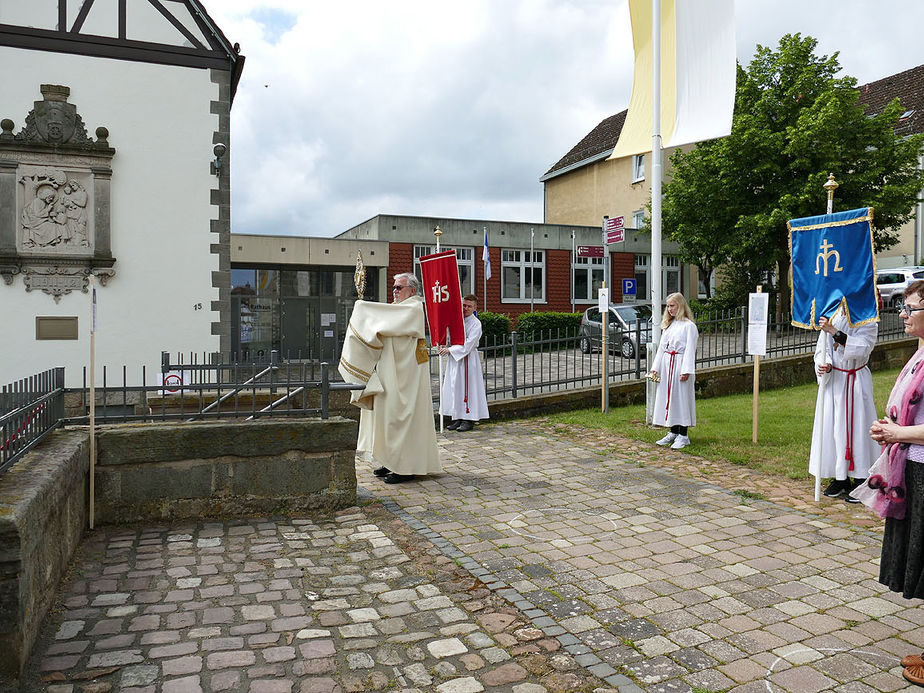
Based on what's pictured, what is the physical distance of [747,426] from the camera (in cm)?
1012

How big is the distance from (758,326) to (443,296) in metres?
4.00

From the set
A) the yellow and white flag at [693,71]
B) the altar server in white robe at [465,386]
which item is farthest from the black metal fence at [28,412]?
the yellow and white flag at [693,71]

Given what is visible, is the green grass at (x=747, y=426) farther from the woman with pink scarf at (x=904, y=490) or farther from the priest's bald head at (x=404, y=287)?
the woman with pink scarf at (x=904, y=490)

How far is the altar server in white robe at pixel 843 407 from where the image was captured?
6.66 metres

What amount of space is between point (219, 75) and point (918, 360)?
13705 millimetres

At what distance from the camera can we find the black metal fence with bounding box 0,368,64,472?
414 cm

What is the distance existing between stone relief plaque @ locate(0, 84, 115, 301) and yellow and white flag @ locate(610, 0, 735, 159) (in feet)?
30.1

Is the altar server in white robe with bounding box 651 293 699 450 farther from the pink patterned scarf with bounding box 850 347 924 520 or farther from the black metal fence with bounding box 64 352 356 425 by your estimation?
the pink patterned scarf with bounding box 850 347 924 520

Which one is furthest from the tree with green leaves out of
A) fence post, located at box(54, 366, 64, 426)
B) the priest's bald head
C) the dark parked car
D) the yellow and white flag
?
fence post, located at box(54, 366, 64, 426)

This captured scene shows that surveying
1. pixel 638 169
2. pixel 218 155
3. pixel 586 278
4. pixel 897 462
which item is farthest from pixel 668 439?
pixel 638 169

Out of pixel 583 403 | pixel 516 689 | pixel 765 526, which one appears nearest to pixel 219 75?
pixel 583 403

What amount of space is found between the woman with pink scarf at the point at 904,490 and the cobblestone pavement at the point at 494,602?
0.41m

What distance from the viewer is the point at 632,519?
5992mm

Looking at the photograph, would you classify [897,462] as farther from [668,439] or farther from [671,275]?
[671,275]
